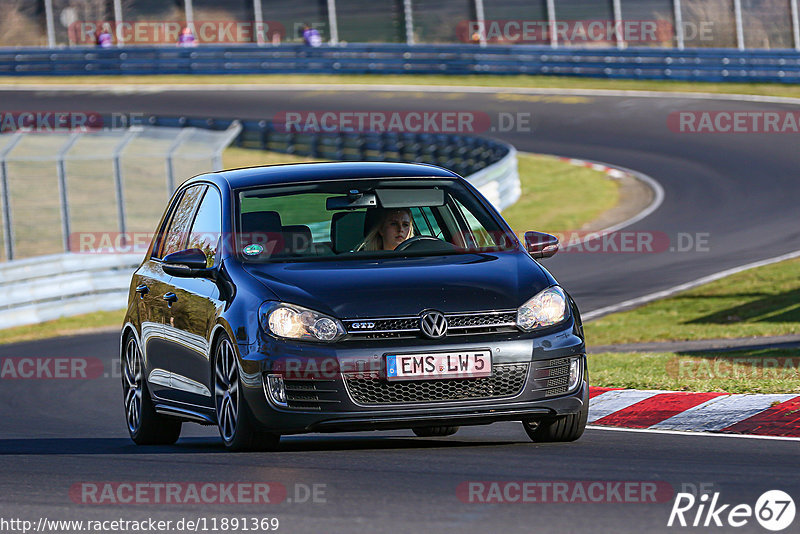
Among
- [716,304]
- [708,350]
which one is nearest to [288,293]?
[708,350]

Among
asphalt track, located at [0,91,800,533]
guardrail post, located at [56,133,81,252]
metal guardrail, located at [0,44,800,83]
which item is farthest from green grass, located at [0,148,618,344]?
metal guardrail, located at [0,44,800,83]

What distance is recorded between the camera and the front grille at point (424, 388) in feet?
23.5

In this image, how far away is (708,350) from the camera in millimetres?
13406

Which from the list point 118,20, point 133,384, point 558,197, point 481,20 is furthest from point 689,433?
point 118,20

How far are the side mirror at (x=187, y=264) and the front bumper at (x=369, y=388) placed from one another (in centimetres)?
88

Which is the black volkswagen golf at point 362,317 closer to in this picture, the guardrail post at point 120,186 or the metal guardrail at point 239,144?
the metal guardrail at point 239,144

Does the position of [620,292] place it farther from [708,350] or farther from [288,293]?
[288,293]

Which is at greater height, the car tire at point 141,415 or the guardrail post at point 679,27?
the car tire at point 141,415

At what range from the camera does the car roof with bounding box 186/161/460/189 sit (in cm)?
846

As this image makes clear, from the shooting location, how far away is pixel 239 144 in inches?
1502

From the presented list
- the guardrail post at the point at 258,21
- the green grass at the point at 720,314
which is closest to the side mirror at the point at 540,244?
the green grass at the point at 720,314

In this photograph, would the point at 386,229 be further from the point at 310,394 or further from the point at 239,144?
the point at 239,144

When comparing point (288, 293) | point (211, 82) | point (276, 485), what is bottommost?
point (211, 82)

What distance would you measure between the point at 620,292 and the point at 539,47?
2478cm
